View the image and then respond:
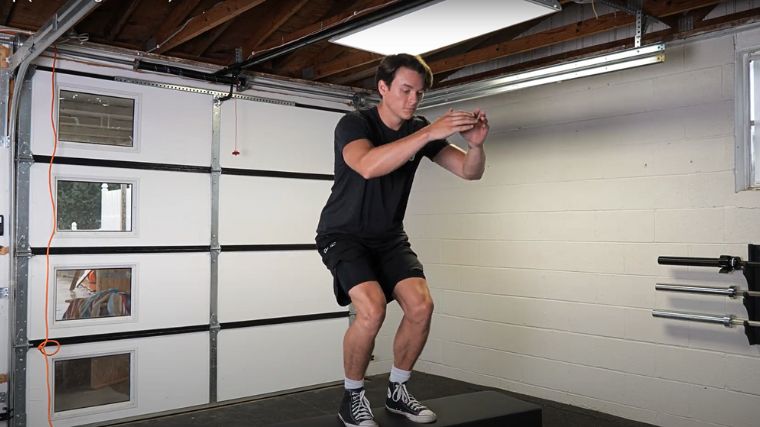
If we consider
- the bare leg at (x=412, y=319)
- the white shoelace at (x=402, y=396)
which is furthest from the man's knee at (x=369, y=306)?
the white shoelace at (x=402, y=396)

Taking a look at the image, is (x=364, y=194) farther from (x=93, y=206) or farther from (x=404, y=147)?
(x=93, y=206)

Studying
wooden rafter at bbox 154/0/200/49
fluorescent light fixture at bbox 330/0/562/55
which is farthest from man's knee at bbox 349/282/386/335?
wooden rafter at bbox 154/0/200/49

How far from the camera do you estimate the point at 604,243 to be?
448 cm

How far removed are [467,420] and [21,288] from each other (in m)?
2.99

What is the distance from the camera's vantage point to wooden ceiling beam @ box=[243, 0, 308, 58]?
4.23 metres

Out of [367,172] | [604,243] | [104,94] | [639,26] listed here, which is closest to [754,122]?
[639,26]

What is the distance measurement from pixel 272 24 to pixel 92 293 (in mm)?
2214

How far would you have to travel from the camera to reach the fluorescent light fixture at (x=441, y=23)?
3.35 metres

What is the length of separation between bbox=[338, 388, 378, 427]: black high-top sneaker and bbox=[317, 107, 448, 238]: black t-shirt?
0.68 metres

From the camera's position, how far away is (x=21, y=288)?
13.5 ft

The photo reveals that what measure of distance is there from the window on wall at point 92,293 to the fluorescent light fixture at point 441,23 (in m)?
2.25

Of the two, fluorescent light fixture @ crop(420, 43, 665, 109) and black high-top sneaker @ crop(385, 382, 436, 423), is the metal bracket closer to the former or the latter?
fluorescent light fixture @ crop(420, 43, 665, 109)

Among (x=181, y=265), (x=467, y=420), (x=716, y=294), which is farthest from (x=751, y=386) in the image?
(x=181, y=265)

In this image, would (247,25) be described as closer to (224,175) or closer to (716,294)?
(224,175)
